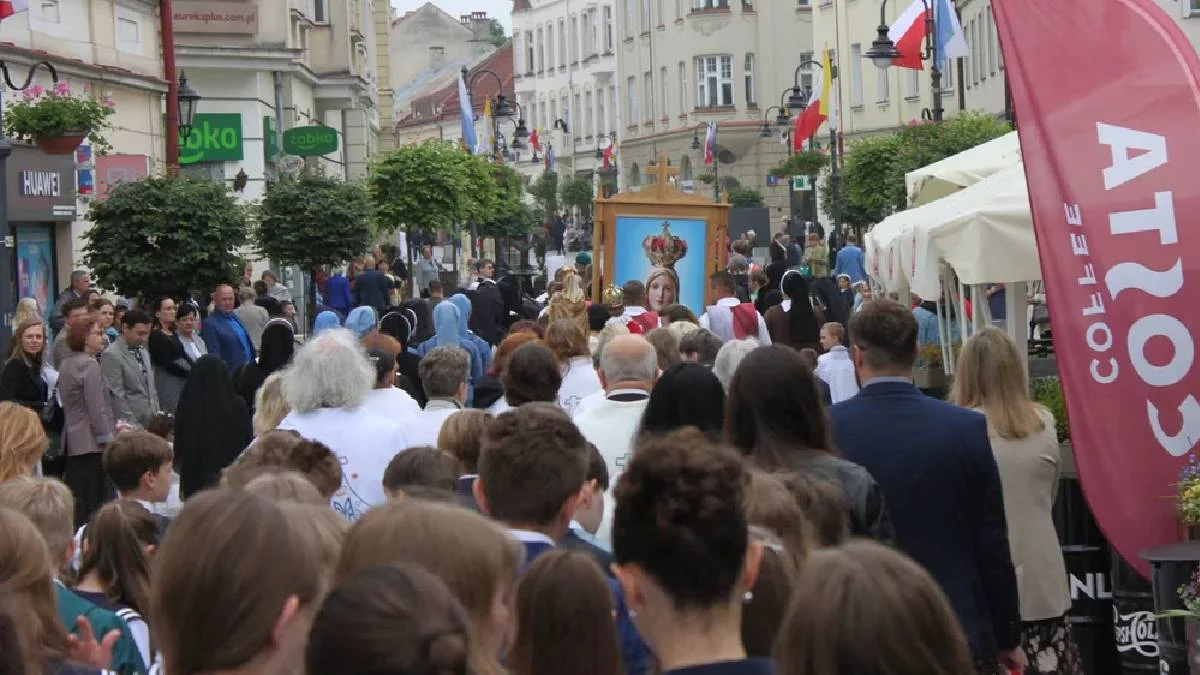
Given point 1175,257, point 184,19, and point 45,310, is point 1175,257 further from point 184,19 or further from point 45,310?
point 184,19

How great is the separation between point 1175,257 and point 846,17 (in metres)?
54.5

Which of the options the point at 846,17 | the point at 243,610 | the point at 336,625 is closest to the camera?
the point at 336,625

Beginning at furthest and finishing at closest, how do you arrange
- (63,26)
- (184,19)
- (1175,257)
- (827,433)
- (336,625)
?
(184,19) → (63,26) → (1175,257) → (827,433) → (336,625)

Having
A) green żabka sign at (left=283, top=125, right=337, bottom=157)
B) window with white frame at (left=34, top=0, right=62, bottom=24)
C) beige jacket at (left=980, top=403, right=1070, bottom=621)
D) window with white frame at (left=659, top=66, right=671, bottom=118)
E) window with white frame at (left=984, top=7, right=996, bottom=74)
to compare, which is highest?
window with white frame at (left=659, top=66, right=671, bottom=118)

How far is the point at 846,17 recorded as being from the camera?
60344mm

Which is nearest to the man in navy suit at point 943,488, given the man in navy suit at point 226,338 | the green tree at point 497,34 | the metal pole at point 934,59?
the man in navy suit at point 226,338

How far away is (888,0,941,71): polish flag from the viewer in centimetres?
2856

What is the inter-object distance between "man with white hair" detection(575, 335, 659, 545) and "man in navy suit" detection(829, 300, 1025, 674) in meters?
1.50

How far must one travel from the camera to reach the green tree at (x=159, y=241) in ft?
57.6

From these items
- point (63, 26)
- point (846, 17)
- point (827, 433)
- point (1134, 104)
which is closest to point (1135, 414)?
point (1134, 104)

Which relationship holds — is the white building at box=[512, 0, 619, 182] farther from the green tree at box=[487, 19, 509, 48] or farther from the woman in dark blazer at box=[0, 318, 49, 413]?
the woman in dark blazer at box=[0, 318, 49, 413]

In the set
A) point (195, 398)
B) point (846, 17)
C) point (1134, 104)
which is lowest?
point (195, 398)

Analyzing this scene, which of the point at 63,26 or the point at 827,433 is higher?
the point at 63,26

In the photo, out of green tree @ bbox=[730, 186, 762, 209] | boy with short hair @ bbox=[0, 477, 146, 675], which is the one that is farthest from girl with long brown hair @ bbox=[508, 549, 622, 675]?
green tree @ bbox=[730, 186, 762, 209]
